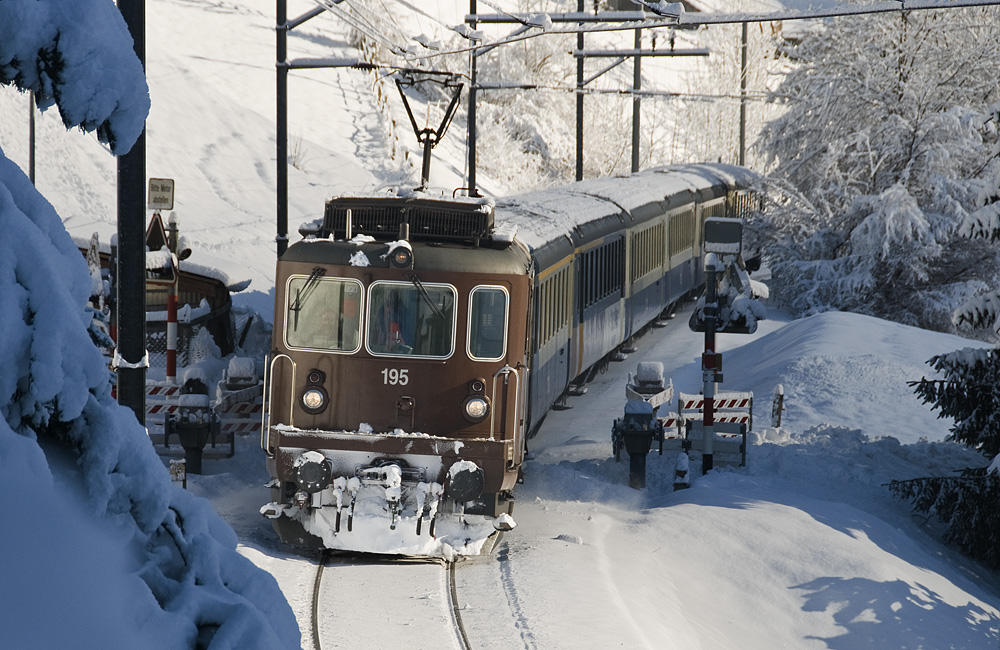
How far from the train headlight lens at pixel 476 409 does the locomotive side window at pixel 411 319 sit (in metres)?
0.47

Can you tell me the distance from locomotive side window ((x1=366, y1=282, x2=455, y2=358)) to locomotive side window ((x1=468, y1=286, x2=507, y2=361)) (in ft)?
0.59

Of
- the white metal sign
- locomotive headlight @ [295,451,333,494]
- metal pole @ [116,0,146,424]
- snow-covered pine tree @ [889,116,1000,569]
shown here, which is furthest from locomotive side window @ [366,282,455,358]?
snow-covered pine tree @ [889,116,1000,569]

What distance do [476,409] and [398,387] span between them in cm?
68

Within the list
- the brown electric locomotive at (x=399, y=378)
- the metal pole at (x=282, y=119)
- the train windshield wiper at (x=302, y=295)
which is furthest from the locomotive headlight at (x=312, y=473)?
the metal pole at (x=282, y=119)

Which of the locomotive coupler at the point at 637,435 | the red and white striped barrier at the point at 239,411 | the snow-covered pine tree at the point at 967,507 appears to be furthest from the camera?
the red and white striped barrier at the point at 239,411

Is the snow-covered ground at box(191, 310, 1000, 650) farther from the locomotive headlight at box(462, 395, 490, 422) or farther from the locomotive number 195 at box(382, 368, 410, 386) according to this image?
the locomotive number 195 at box(382, 368, 410, 386)

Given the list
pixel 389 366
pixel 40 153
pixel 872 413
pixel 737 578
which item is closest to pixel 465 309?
pixel 389 366

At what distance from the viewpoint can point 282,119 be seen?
50.4 feet

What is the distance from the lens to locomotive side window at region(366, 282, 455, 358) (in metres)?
10.5

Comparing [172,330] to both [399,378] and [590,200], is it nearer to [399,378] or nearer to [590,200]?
[399,378]

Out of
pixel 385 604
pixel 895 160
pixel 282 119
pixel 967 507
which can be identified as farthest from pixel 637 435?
pixel 895 160

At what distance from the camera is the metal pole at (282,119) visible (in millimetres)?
14812

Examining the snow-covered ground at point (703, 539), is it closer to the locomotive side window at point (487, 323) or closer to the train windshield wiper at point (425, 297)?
the locomotive side window at point (487, 323)

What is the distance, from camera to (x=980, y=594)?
11531mm
